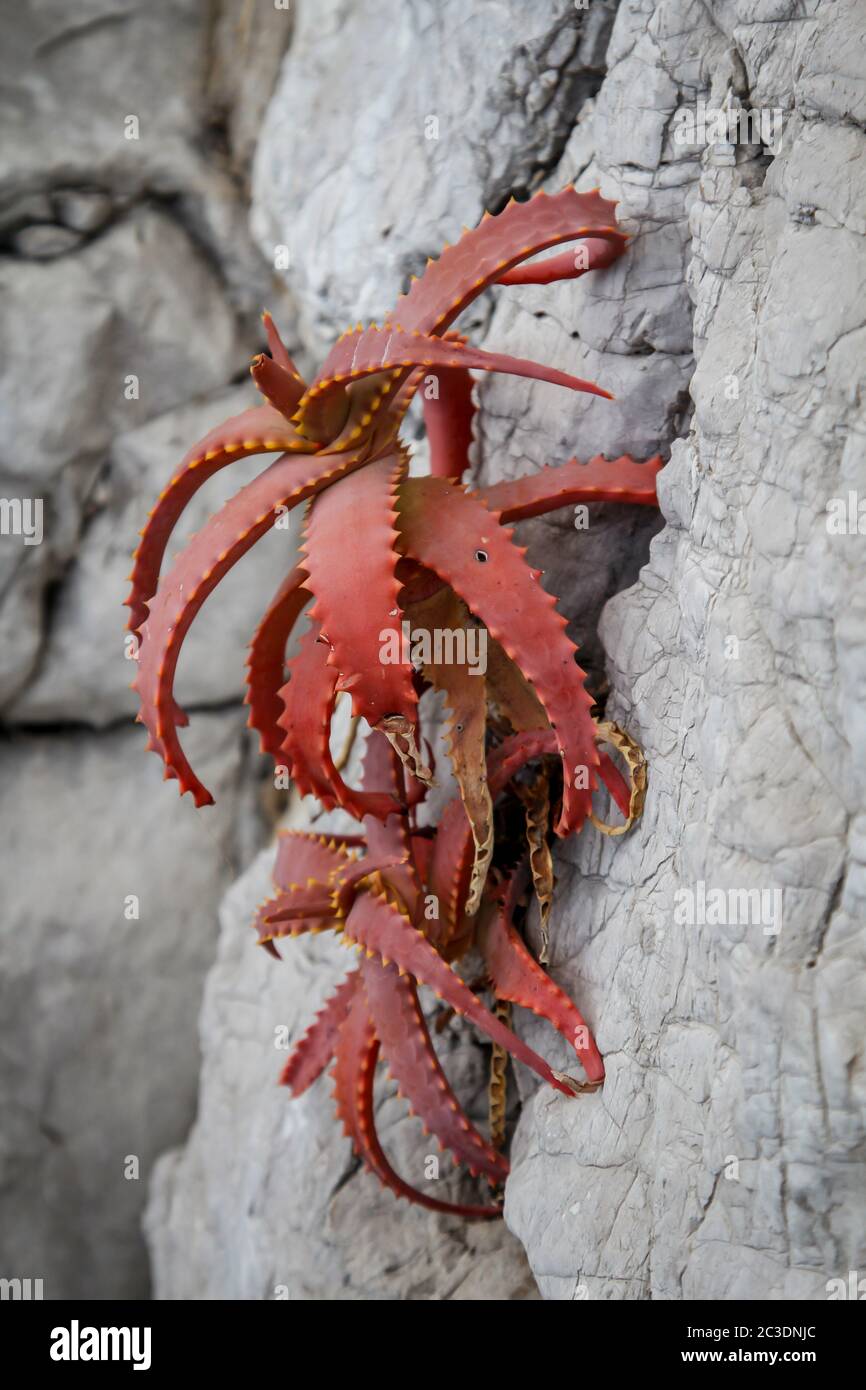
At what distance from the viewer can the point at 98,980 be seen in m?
2.47

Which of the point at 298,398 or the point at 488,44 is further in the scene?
the point at 488,44

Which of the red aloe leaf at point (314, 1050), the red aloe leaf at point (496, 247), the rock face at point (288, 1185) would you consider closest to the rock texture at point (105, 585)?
the rock face at point (288, 1185)

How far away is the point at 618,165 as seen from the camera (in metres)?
1.50

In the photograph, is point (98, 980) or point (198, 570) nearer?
point (198, 570)

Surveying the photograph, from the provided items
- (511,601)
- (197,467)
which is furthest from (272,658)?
(511,601)

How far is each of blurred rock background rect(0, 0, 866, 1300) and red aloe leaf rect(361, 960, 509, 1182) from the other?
0.09 m

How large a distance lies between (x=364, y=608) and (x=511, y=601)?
0.15 m

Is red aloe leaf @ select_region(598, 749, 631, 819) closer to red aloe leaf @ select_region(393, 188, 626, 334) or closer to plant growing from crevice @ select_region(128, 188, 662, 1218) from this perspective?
plant growing from crevice @ select_region(128, 188, 662, 1218)

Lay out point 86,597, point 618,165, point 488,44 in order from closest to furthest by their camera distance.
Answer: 1. point 618,165
2. point 488,44
3. point 86,597

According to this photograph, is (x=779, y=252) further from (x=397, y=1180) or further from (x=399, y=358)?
(x=397, y=1180)

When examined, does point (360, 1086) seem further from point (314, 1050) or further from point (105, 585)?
point (105, 585)

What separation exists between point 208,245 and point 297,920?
4.73ft

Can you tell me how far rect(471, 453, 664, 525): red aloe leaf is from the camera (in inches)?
56.4
